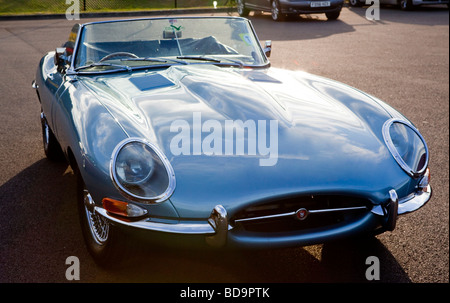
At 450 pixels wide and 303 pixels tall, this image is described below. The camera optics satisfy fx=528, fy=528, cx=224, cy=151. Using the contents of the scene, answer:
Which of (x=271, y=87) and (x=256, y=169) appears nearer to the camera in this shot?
(x=256, y=169)

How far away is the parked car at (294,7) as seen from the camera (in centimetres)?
1311

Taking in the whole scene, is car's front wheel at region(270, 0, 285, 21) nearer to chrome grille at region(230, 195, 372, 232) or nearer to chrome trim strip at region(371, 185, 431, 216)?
chrome trim strip at region(371, 185, 431, 216)

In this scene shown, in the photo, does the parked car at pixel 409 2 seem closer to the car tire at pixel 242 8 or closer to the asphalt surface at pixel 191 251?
the car tire at pixel 242 8

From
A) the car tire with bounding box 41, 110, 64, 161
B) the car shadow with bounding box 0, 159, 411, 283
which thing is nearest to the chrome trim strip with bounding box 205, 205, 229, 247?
the car shadow with bounding box 0, 159, 411, 283

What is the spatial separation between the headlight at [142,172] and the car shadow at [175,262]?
223 mm

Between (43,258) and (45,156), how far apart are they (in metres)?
1.71

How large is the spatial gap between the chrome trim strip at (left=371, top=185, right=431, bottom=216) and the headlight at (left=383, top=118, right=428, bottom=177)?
10 cm

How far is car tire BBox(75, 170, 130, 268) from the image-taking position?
2.37 metres

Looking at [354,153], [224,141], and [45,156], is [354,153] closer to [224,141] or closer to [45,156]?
[224,141]

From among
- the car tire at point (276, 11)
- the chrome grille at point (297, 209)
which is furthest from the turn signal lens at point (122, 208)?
the car tire at point (276, 11)

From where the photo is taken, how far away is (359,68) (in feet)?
26.4

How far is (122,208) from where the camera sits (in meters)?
2.18

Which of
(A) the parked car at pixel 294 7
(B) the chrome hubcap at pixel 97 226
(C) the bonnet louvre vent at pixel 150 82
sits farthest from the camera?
(A) the parked car at pixel 294 7

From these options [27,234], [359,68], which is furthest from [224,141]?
[359,68]
